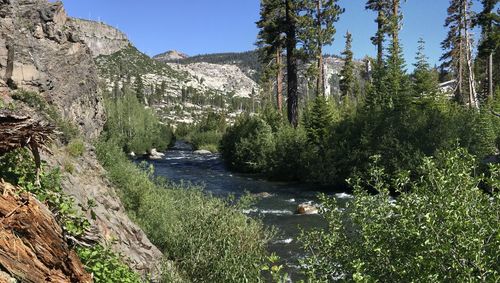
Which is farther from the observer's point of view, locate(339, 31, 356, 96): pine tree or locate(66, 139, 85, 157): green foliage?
locate(339, 31, 356, 96): pine tree

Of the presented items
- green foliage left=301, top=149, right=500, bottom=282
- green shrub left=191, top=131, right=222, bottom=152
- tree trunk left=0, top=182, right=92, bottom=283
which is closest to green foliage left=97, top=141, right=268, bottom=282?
green foliage left=301, top=149, right=500, bottom=282

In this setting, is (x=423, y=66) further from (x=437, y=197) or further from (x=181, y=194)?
(x=437, y=197)

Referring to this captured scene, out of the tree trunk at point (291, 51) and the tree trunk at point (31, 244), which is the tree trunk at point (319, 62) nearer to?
the tree trunk at point (291, 51)

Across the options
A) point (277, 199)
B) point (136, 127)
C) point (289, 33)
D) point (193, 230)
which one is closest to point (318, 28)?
point (289, 33)

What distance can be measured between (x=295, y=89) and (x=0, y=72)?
70.5ft

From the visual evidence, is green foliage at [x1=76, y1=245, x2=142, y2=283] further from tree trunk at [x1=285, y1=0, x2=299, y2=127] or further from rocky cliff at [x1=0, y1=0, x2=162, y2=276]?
tree trunk at [x1=285, y1=0, x2=299, y2=127]

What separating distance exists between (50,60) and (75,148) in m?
4.59

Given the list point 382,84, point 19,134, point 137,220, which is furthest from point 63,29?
point 382,84

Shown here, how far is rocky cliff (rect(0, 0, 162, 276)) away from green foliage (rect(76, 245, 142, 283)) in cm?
99

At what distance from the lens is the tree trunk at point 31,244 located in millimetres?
4965

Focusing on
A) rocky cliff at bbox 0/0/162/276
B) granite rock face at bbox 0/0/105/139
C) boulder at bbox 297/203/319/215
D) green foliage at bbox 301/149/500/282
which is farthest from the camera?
boulder at bbox 297/203/319/215

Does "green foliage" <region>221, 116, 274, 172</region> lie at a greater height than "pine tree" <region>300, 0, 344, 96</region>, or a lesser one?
lesser

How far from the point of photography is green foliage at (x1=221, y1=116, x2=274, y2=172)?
36094 millimetres

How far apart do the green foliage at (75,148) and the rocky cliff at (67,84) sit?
0.24 meters
